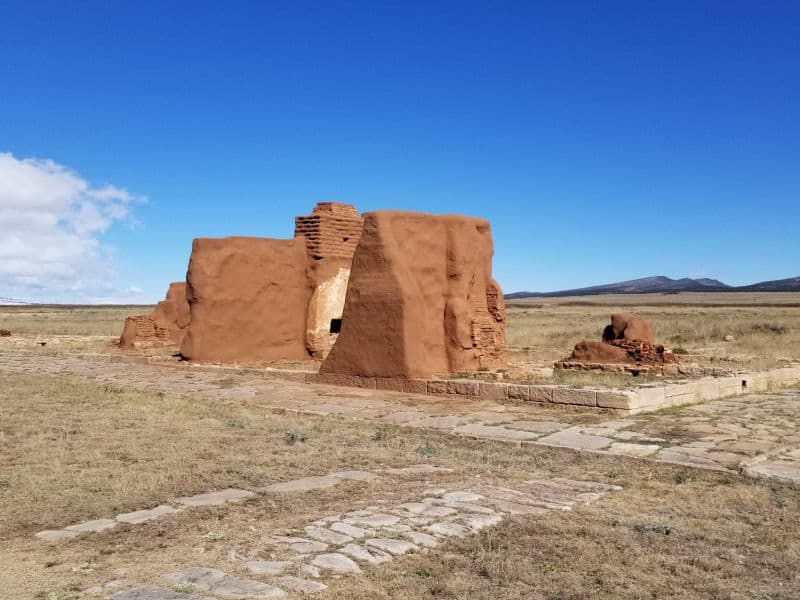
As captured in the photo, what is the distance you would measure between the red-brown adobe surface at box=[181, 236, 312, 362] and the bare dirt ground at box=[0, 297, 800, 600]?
5877mm

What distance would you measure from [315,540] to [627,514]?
2377 mm

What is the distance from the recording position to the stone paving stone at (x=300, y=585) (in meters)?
3.95

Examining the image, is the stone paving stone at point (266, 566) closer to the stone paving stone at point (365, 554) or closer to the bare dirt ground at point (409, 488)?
the bare dirt ground at point (409, 488)

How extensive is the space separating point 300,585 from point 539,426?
19.2 feet

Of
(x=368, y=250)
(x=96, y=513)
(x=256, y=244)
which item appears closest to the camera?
(x=96, y=513)

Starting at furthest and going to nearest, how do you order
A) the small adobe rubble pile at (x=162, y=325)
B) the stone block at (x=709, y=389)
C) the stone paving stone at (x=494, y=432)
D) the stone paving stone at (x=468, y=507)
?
the small adobe rubble pile at (x=162, y=325) → the stone block at (x=709, y=389) → the stone paving stone at (x=494, y=432) → the stone paving stone at (x=468, y=507)

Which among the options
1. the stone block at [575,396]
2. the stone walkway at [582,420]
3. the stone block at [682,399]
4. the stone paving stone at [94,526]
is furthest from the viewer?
the stone block at [682,399]

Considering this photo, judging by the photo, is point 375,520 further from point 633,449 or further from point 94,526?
point 633,449

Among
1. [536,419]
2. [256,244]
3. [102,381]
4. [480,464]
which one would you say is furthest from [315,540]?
[256,244]

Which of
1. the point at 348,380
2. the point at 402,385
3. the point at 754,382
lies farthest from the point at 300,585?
the point at 754,382

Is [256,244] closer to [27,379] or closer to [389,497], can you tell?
[27,379]

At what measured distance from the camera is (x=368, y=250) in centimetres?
1419

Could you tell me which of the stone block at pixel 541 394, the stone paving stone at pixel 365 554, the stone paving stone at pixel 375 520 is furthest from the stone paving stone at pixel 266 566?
the stone block at pixel 541 394

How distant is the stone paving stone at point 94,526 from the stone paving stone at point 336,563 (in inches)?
67.3
